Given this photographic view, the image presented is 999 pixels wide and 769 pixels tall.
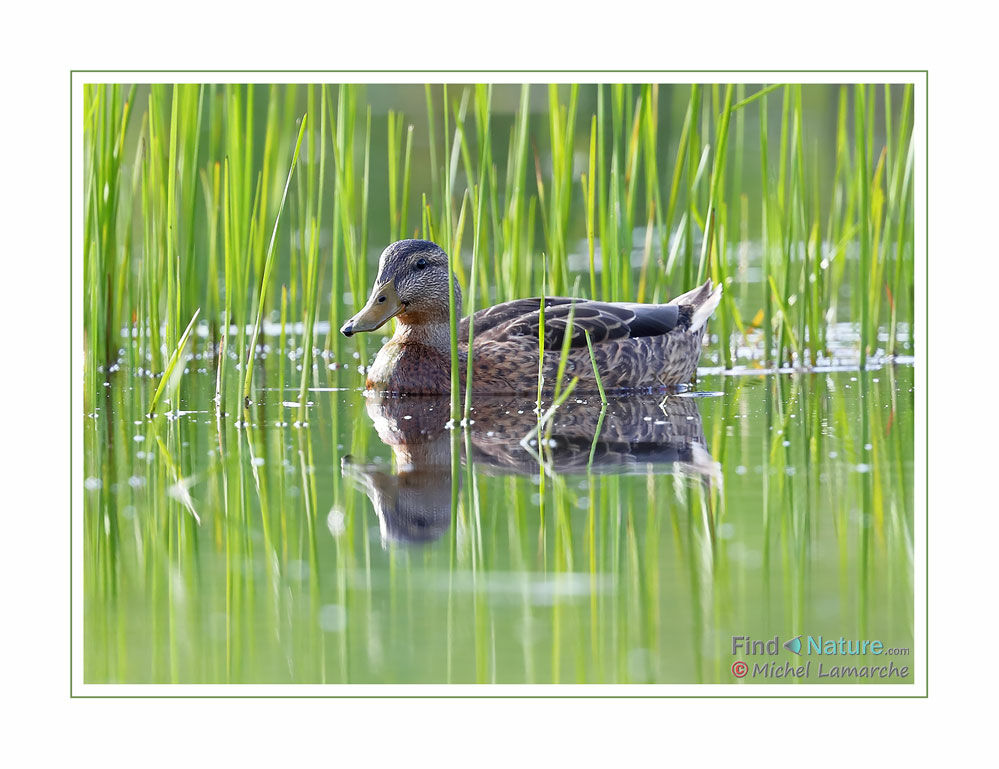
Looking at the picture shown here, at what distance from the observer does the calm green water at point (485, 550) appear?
410cm

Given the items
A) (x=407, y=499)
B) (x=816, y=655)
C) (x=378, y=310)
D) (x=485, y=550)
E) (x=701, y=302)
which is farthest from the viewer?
(x=701, y=302)

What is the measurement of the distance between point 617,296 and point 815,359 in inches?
54.2

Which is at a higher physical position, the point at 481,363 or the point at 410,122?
the point at 410,122

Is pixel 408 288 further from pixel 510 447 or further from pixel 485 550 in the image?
pixel 485 550

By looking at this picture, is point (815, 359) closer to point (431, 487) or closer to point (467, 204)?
point (467, 204)

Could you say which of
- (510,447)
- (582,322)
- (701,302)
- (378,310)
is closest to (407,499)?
(510,447)

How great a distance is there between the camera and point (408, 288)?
795 cm

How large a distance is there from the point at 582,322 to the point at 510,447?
6.60ft

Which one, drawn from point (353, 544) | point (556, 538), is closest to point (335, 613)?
point (353, 544)

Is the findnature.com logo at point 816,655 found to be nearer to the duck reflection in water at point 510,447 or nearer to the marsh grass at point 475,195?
the duck reflection in water at point 510,447

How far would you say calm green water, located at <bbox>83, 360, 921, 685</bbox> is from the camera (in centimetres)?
410

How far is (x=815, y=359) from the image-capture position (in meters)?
8.16

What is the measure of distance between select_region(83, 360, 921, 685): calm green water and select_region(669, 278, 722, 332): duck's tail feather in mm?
2018

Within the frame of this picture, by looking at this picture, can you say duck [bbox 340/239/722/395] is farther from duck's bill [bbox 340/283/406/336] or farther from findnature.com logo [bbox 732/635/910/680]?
findnature.com logo [bbox 732/635/910/680]
